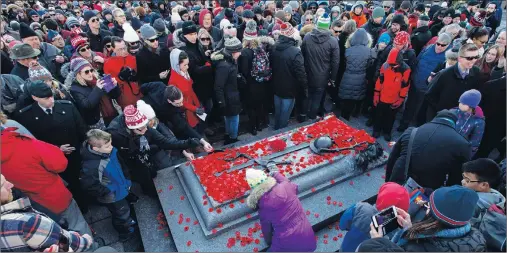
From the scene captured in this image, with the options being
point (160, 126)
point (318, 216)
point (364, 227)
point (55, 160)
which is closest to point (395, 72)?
point (318, 216)

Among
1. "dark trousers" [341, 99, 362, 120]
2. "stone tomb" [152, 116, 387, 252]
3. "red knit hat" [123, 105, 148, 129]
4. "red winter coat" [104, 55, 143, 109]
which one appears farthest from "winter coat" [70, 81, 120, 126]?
"dark trousers" [341, 99, 362, 120]

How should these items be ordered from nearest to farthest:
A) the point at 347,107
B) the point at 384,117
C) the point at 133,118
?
the point at 133,118
the point at 384,117
the point at 347,107

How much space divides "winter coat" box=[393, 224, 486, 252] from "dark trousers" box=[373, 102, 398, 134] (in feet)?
11.7

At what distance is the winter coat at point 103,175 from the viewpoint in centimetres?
345

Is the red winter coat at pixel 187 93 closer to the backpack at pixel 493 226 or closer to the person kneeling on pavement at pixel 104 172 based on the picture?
the person kneeling on pavement at pixel 104 172

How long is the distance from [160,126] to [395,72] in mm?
3901

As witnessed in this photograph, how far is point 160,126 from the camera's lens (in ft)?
14.1

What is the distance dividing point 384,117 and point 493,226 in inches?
133

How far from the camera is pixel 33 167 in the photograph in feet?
10.4

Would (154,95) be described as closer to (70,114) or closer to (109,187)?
(70,114)

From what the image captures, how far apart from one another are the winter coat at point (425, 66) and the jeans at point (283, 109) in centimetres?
239

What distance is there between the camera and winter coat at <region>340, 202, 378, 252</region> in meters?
2.75

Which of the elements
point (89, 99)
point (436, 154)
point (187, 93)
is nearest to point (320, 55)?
point (187, 93)

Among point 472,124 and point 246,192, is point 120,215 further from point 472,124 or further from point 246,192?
point 472,124
